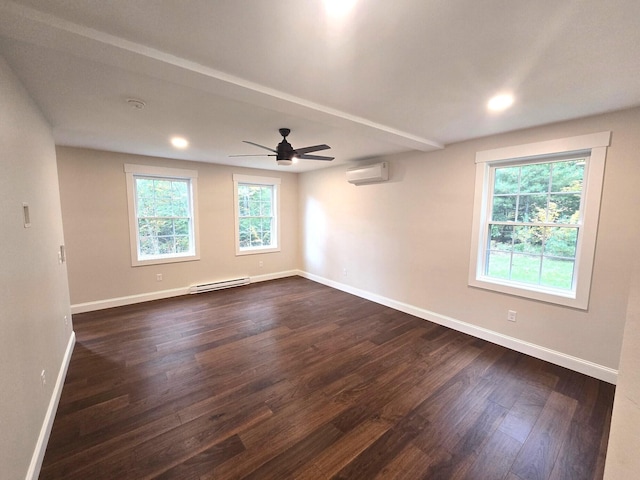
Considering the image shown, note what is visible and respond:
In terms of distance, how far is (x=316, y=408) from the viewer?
2.11m

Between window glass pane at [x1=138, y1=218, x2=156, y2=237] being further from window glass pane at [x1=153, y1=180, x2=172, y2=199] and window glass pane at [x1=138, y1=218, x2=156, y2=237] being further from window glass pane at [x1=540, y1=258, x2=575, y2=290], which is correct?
window glass pane at [x1=540, y1=258, x2=575, y2=290]

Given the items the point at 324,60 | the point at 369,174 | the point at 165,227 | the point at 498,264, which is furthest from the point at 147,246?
the point at 498,264

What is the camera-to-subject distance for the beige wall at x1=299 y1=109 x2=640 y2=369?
7.77ft

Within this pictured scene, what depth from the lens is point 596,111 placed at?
7.68 feet

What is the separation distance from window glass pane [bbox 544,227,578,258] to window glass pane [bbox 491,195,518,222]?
38 centimetres

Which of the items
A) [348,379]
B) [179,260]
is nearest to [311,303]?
[348,379]

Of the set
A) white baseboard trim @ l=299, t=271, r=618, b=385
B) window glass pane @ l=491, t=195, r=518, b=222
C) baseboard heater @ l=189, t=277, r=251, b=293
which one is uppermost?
window glass pane @ l=491, t=195, r=518, b=222

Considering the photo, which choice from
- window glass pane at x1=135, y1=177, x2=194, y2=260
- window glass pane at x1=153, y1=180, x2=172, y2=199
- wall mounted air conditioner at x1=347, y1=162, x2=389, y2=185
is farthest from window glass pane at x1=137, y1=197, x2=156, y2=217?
wall mounted air conditioner at x1=347, y1=162, x2=389, y2=185

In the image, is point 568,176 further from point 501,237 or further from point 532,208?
point 501,237

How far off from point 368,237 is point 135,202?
3.83m

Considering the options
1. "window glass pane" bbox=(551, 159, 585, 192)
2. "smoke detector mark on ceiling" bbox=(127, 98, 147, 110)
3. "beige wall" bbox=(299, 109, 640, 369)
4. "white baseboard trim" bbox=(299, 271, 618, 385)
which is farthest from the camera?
"window glass pane" bbox=(551, 159, 585, 192)

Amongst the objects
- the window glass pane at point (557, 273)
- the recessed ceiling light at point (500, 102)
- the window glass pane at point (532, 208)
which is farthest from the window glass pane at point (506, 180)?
the recessed ceiling light at point (500, 102)

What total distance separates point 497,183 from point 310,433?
3221 mm

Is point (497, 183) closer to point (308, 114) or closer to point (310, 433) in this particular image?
point (308, 114)
